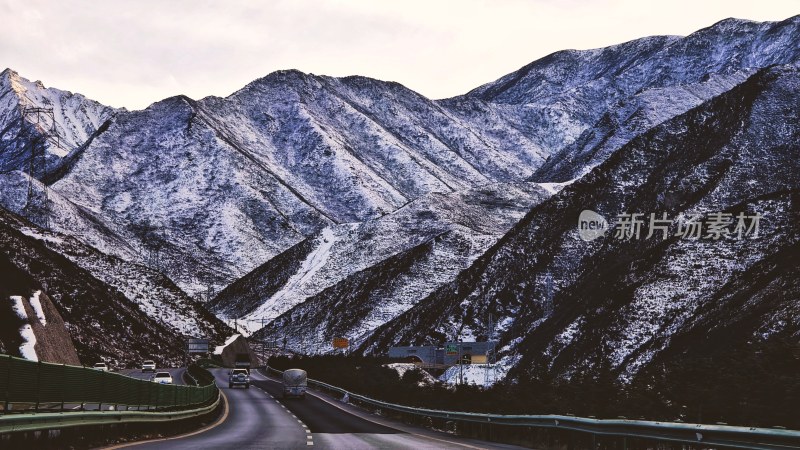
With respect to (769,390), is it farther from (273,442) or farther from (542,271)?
(542,271)

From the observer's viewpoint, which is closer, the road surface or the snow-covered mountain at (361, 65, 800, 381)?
the road surface

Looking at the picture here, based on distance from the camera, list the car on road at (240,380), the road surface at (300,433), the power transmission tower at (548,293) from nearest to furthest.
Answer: the road surface at (300,433) < the car on road at (240,380) < the power transmission tower at (548,293)

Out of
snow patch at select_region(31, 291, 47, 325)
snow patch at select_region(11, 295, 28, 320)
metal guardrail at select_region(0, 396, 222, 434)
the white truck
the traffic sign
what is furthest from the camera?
the traffic sign

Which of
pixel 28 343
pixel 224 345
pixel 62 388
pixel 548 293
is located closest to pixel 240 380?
pixel 28 343

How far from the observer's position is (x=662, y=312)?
9094 centimetres

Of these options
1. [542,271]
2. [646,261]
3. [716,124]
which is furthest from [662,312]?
[716,124]

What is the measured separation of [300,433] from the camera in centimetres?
2908

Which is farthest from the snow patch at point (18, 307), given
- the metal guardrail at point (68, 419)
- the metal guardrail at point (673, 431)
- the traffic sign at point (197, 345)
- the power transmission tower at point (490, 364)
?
the metal guardrail at point (673, 431)

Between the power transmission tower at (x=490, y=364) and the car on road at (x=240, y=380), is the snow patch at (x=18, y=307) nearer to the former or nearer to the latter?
the car on road at (x=240, y=380)

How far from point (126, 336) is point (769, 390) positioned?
13141cm

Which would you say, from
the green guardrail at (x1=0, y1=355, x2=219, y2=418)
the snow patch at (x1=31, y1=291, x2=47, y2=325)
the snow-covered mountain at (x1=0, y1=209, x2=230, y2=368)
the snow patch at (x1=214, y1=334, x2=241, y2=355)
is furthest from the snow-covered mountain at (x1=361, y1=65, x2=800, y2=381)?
the snow patch at (x1=31, y1=291, x2=47, y2=325)

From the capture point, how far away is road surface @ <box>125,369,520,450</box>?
22625mm

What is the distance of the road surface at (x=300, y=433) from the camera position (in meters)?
22.6

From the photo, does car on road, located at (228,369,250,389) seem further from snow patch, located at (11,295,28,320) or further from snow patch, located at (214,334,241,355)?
snow patch, located at (214,334,241,355)
